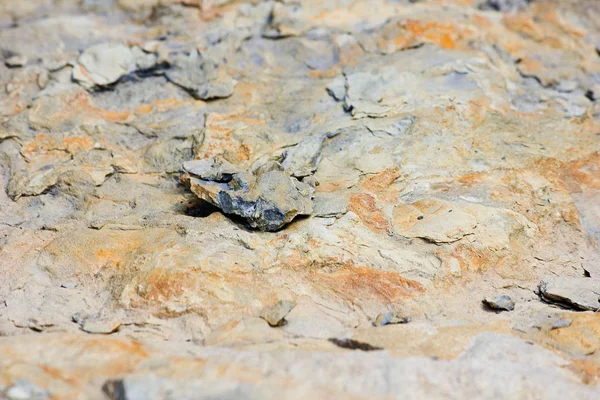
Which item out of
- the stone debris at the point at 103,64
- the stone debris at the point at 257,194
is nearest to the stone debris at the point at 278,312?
the stone debris at the point at 257,194

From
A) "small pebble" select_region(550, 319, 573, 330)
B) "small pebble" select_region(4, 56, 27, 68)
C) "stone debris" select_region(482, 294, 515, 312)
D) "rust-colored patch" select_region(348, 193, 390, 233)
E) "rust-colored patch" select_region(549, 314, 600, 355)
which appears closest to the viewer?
"rust-colored patch" select_region(549, 314, 600, 355)

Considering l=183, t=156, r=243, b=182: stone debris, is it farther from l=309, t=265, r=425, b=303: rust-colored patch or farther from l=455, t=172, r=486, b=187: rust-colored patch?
l=455, t=172, r=486, b=187: rust-colored patch

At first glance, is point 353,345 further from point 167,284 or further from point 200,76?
point 200,76

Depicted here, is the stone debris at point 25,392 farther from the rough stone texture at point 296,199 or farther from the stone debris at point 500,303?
A: the stone debris at point 500,303

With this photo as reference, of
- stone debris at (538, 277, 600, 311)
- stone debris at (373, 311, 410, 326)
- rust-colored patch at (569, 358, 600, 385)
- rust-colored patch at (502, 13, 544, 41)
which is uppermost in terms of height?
rust-colored patch at (502, 13, 544, 41)

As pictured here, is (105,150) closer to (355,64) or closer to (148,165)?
(148,165)

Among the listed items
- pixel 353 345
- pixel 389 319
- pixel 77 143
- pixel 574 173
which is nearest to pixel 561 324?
pixel 389 319

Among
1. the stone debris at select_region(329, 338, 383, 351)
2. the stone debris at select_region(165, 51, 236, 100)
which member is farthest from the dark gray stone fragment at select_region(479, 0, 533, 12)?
the stone debris at select_region(329, 338, 383, 351)
